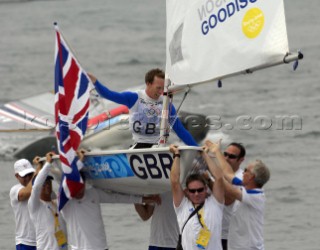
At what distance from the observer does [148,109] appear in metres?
14.0

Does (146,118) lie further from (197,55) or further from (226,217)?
(226,217)

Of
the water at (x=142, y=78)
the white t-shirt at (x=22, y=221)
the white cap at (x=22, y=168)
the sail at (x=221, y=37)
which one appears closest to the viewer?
the sail at (x=221, y=37)

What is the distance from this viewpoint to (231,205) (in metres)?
13.2

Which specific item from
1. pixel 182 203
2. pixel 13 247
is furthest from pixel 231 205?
pixel 13 247

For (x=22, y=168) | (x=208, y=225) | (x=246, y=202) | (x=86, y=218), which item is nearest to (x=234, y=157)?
(x=246, y=202)

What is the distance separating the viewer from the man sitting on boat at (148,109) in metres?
14.0

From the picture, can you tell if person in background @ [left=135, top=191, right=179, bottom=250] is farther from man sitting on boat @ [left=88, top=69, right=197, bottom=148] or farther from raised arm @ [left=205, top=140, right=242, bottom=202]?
raised arm @ [left=205, top=140, right=242, bottom=202]

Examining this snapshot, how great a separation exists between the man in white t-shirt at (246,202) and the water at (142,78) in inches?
266

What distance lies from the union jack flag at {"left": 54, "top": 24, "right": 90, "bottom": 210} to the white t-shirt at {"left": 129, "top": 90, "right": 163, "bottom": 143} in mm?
869

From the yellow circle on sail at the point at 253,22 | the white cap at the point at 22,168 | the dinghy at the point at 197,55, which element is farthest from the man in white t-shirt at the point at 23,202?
the yellow circle on sail at the point at 253,22

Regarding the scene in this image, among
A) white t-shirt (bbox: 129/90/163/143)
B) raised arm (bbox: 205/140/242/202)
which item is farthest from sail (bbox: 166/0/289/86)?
raised arm (bbox: 205/140/242/202)

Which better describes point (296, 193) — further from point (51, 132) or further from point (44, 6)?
point (44, 6)

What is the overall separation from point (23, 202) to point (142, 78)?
81.2ft

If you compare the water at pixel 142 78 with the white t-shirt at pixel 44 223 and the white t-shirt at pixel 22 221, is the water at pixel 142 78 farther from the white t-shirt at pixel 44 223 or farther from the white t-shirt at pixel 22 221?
the white t-shirt at pixel 44 223
